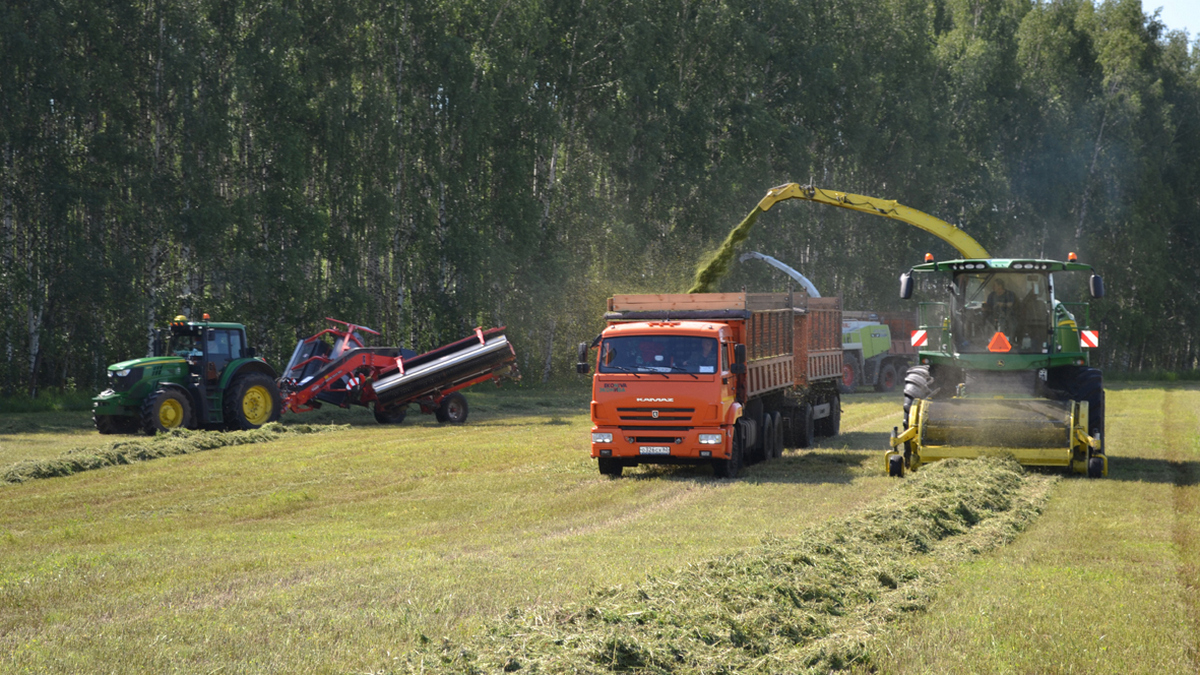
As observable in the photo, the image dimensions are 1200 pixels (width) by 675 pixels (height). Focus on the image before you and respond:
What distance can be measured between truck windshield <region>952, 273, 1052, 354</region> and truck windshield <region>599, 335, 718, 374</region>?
4.23 metres

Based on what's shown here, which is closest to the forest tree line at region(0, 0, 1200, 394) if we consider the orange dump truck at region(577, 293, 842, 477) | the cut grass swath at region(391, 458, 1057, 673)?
the orange dump truck at region(577, 293, 842, 477)

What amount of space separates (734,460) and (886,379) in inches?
1010

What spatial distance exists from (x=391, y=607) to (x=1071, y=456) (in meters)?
10.5

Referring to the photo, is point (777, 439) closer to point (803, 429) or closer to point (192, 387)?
point (803, 429)

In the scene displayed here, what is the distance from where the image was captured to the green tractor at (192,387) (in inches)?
840

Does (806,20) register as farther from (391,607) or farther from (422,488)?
(391,607)

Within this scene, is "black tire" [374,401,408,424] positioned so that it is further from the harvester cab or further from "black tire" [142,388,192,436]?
the harvester cab

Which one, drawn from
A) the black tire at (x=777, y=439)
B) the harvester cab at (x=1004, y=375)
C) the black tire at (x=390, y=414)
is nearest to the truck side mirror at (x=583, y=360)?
the black tire at (x=777, y=439)

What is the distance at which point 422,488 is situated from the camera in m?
14.5

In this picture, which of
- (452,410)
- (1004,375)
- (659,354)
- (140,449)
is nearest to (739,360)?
(659,354)

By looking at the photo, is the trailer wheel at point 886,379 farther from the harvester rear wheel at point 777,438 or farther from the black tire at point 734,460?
the black tire at point 734,460

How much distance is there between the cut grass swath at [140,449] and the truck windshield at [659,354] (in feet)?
25.3

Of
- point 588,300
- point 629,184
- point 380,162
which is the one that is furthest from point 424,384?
point 629,184

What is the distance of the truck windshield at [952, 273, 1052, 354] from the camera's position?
16328 mm
